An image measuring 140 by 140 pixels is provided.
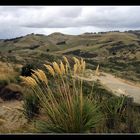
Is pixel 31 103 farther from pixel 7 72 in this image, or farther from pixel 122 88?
pixel 122 88

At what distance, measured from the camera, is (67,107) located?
181 inches

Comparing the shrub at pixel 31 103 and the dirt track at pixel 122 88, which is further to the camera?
the dirt track at pixel 122 88

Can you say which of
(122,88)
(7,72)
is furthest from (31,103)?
(122,88)

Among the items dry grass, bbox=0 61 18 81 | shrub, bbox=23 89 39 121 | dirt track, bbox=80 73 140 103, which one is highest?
shrub, bbox=23 89 39 121

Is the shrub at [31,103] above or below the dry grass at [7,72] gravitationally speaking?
above

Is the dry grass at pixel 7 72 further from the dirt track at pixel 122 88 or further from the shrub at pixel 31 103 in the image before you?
the shrub at pixel 31 103

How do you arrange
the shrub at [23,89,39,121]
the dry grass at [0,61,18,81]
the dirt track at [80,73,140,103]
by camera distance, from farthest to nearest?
the dry grass at [0,61,18,81] → the dirt track at [80,73,140,103] → the shrub at [23,89,39,121]

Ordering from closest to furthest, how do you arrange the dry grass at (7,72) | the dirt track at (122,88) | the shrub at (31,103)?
the shrub at (31,103), the dirt track at (122,88), the dry grass at (7,72)

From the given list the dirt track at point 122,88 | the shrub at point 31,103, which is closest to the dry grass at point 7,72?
the dirt track at point 122,88

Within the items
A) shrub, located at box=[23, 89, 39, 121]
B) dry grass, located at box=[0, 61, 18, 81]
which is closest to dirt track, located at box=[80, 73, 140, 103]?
dry grass, located at box=[0, 61, 18, 81]

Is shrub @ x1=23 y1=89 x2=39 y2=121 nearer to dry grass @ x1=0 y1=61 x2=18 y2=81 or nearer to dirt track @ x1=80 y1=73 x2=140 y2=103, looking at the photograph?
dirt track @ x1=80 y1=73 x2=140 y2=103
